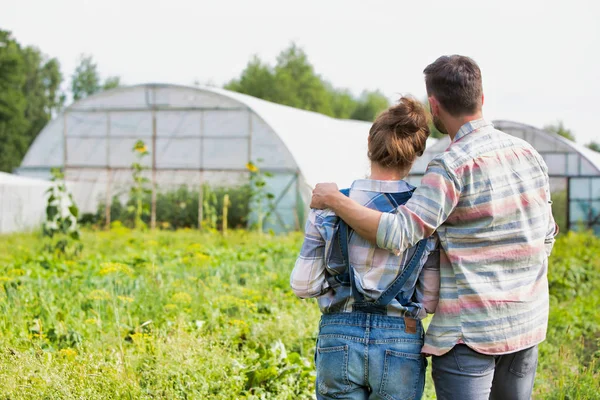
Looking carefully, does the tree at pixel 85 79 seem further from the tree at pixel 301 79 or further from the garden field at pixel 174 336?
the garden field at pixel 174 336

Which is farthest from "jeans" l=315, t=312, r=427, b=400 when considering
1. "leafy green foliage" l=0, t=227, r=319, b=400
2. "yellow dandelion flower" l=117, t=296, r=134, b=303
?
"yellow dandelion flower" l=117, t=296, r=134, b=303

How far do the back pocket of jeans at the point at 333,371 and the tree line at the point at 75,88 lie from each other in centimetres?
3091

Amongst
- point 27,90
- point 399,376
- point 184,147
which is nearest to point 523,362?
point 399,376

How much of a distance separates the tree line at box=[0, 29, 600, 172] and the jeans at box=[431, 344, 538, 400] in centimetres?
3094

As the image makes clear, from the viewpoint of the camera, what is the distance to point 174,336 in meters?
3.71

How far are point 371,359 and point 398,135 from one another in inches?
27.8

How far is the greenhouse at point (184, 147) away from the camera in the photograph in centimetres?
1414

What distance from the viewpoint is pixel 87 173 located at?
1597 cm

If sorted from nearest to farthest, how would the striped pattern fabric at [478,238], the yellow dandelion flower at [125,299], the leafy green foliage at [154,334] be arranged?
the striped pattern fabric at [478,238]
the leafy green foliage at [154,334]
the yellow dandelion flower at [125,299]

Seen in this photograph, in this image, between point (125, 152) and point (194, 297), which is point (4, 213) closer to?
point (125, 152)

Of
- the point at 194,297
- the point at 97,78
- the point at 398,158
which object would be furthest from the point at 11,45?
the point at 398,158

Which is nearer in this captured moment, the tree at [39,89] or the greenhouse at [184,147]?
the greenhouse at [184,147]

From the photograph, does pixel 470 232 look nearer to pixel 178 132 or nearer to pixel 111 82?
pixel 178 132

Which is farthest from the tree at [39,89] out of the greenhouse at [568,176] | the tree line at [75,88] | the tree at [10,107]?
the greenhouse at [568,176]
